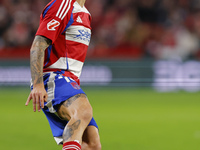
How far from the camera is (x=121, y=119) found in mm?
8664

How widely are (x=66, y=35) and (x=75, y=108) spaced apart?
73 cm

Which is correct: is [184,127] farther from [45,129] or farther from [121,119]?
[45,129]

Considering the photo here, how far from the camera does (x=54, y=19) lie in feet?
12.1

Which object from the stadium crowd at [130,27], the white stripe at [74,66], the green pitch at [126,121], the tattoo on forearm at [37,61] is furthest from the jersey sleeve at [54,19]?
the stadium crowd at [130,27]

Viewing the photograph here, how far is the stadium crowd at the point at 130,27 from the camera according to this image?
1347 cm

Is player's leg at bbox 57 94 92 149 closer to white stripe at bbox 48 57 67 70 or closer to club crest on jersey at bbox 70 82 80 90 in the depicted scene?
club crest on jersey at bbox 70 82 80 90

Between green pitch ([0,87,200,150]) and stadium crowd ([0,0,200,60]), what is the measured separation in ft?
5.68

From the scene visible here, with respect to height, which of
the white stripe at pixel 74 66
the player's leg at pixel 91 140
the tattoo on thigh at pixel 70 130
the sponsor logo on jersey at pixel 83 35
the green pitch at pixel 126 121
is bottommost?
the green pitch at pixel 126 121

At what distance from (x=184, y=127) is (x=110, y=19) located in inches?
288

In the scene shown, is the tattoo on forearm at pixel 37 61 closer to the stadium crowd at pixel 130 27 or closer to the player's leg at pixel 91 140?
the player's leg at pixel 91 140

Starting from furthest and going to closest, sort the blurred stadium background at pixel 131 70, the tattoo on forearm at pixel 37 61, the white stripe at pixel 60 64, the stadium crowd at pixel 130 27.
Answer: the stadium crowd at pixel 130 27
the blurred stadium background at pixel 131 70
the white stripe at pixel 60 64
the tattoo on forearm at pixel 37 61

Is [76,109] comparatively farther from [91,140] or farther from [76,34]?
[76,34]

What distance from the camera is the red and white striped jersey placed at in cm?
370

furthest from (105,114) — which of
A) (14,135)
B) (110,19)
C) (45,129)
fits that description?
(110,19)
